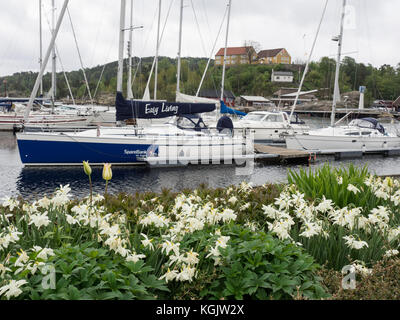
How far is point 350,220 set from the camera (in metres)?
4.15

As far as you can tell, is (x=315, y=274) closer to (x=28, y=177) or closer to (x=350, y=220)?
(x=350, y=220)

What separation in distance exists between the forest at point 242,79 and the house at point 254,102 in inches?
239

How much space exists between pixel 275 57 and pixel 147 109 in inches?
6276

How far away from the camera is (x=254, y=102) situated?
11638 centimetres

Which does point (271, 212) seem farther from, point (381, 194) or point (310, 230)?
point (381, 194)

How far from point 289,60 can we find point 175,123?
6460 inches

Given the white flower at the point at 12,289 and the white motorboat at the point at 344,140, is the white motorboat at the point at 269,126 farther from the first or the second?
the white flower at the point at 12,289

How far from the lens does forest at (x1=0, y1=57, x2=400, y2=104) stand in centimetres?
8062

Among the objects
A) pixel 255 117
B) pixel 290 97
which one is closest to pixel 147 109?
pixel 255 117

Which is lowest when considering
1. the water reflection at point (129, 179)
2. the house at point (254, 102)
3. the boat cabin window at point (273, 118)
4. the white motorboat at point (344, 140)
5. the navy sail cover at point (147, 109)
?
the water reflection at point (129, 179)

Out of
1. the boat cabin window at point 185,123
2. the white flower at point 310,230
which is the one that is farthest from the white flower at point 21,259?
the boat cabin window at point 185,123

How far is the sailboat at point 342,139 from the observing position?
26.9m

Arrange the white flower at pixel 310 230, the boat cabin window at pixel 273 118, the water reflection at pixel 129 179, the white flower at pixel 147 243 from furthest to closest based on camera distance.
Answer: the boat cabin window at pixel 273 118, the water reflection at pixel 129 179, the white flower at pixel 310 230, the white flower at pixel 147 243
